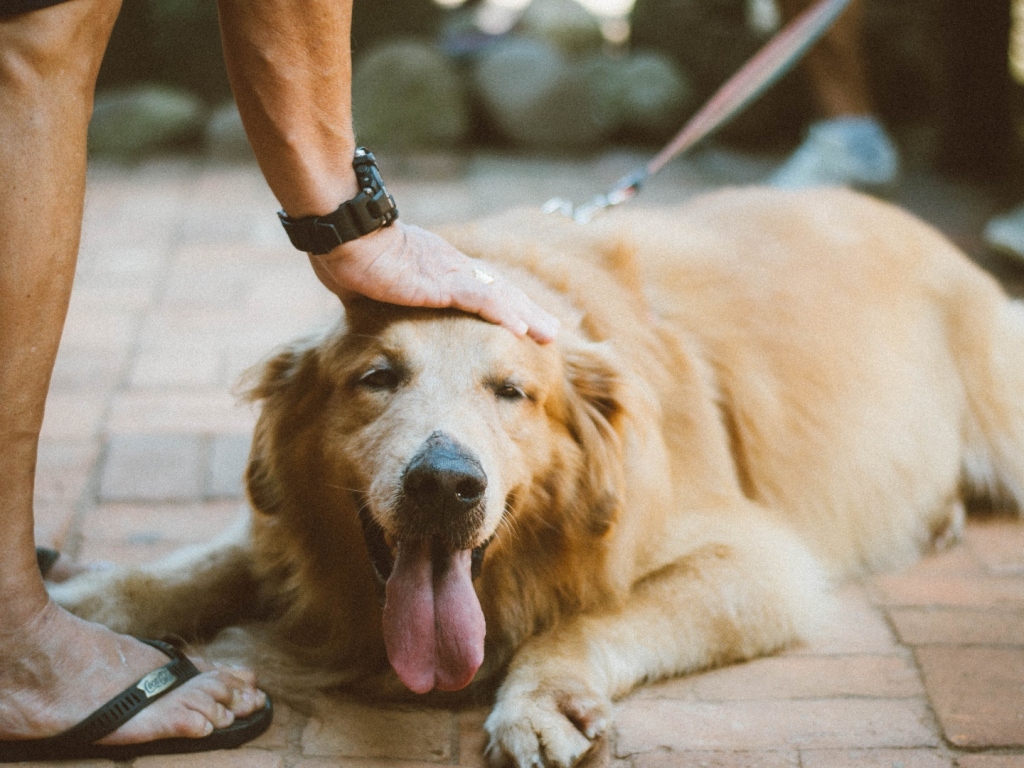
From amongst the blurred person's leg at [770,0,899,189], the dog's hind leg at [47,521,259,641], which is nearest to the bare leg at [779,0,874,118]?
the blurred person's leg at [770,0,899,189]

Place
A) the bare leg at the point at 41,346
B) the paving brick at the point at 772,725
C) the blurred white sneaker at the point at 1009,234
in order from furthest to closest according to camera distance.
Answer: the blurred white sneaker at the point at 1009,234 < the paving brick at the point at 772,725 < the bare leg at the point at 41,346

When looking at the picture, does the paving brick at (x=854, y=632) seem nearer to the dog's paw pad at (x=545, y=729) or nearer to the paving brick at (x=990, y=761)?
the paving brick at (x=990, y=761)

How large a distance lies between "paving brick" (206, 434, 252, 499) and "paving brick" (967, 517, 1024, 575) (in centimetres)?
215

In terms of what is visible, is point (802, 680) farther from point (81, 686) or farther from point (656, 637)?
point (81, 686)

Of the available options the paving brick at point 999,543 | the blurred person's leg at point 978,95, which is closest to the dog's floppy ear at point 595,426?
the paving brick at point 999,543

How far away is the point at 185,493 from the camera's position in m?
3.31

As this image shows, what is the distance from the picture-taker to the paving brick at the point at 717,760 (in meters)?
2.19

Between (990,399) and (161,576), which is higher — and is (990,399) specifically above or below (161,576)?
below

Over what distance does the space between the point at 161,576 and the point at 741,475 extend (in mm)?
1505

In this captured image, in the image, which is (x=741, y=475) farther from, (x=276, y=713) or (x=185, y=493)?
(x=185, y=493)

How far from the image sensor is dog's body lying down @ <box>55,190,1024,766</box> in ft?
7.30

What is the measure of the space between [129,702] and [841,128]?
420 centimetres

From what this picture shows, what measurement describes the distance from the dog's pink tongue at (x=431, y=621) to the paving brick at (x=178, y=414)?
160cm

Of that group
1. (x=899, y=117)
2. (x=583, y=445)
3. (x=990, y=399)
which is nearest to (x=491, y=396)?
(x=583, y=445)
